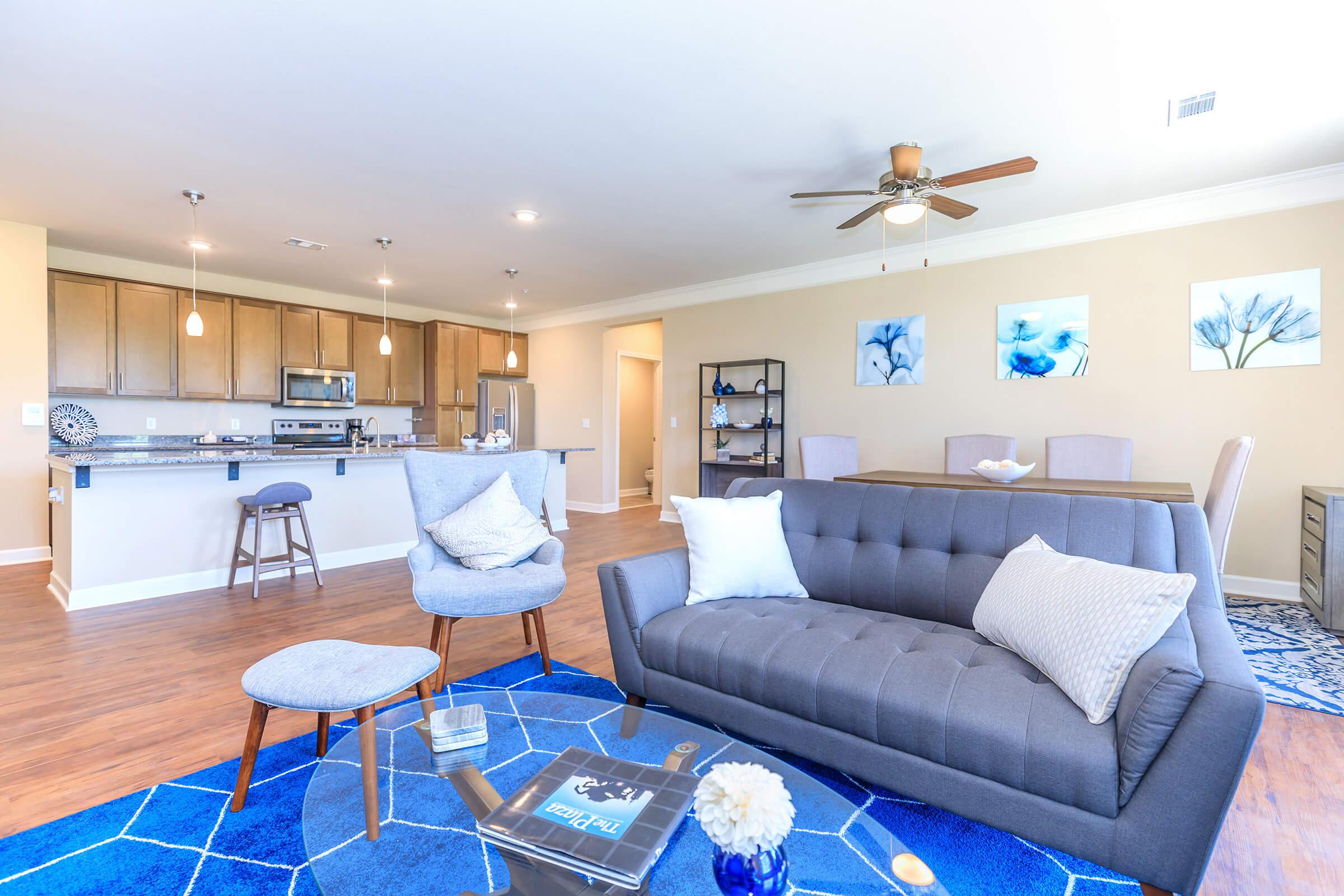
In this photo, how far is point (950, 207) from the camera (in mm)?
3402

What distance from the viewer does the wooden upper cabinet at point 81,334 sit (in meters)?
5.07

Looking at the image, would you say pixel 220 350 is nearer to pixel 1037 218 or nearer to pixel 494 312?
A: pixel 494 312

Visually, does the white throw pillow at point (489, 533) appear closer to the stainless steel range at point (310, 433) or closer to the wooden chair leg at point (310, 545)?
the wooden chair leg at point (310, 545)

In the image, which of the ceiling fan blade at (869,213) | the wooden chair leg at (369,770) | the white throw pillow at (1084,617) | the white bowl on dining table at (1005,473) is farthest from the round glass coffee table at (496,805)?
the ceiling fan blade at (869,213)

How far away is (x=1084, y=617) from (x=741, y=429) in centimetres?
468

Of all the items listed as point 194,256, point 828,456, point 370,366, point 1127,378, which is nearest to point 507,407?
point 370,366

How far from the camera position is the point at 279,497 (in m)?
3.83

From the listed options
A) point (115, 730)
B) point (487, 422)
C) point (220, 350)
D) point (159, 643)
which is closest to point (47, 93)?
point (159, 643)

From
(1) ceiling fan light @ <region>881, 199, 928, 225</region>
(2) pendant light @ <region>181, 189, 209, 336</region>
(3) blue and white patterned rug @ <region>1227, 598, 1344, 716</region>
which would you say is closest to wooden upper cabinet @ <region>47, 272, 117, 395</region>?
(2) pendant light @ <region>181, 189, 209, 336</region>

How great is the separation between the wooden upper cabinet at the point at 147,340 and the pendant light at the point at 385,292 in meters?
1.77

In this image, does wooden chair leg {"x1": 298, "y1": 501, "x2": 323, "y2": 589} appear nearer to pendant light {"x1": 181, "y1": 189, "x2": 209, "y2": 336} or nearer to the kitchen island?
the kitchen island

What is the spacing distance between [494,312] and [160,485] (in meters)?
4.70

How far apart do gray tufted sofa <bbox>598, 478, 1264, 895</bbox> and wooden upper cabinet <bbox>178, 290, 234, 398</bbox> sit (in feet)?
18.7

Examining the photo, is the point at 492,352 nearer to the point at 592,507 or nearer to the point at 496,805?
the point at 592,507
